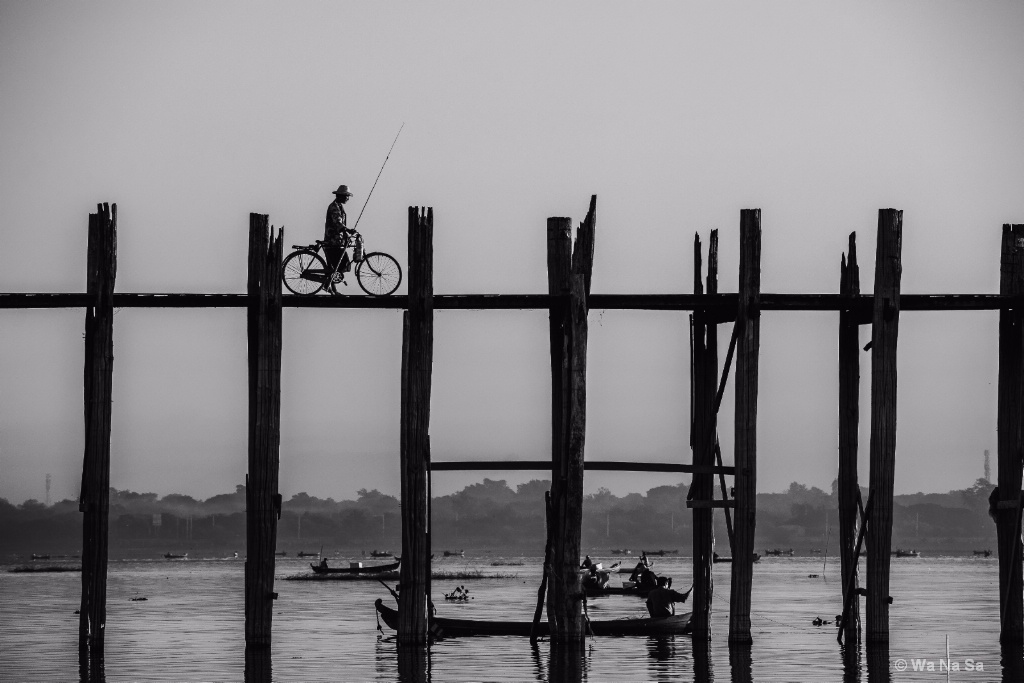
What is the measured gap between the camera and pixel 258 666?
21.3m

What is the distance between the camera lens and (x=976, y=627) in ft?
115

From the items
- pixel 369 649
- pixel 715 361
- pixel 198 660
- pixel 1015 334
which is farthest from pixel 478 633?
pixel 1015 334

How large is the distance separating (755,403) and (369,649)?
34.3 ft

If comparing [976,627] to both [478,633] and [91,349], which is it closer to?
[478,633]

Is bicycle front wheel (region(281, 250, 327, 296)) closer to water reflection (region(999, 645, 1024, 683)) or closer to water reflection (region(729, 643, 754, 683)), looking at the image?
water reflection (region(729, 643, 754, 683))

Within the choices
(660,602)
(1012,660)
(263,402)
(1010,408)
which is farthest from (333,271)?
(1012,660)

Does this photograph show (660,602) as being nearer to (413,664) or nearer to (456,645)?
(456,645)

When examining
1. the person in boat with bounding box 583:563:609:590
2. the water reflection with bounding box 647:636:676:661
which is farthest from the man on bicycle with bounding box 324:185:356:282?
the person in boat with bounding box 583:563:609:590

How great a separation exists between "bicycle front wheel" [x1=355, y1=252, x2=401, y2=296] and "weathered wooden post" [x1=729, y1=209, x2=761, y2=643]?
19.2 ft

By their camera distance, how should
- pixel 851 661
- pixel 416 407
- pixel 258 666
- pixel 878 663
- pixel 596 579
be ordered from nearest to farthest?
pixel 416 407 → pixel 878 663 → pixel 258 666 → pixel 851 661 → pixel 596 579

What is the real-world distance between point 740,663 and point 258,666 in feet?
23.0

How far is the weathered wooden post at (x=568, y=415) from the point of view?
2038 centimetres

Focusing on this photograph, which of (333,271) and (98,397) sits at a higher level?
(333,271)

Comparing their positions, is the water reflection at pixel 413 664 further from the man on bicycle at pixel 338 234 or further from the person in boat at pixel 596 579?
the person in boat at pixel 596 579
